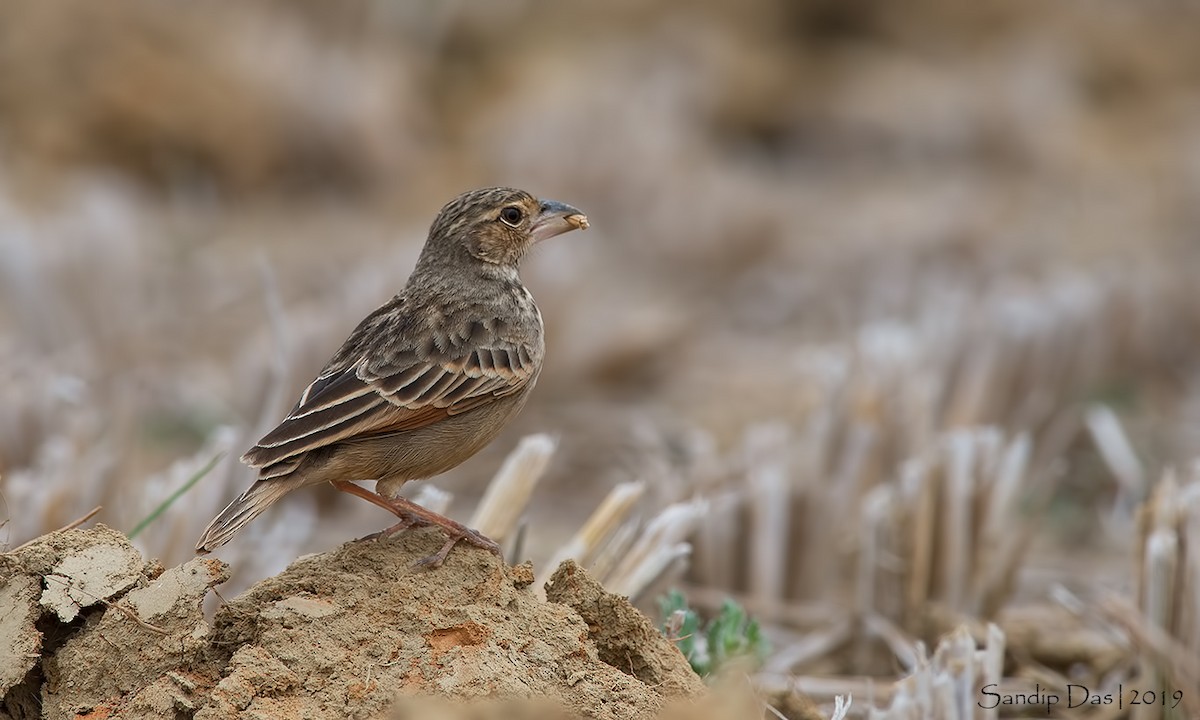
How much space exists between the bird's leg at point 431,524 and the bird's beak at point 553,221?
100 cm

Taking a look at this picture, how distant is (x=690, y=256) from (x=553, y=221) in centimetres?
701

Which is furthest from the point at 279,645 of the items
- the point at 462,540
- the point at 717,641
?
the point at 717,641

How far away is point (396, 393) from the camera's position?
366 centimetres

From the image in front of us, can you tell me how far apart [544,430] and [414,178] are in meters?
5.46

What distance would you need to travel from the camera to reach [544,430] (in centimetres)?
755

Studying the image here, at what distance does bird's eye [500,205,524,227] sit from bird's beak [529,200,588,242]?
0.05 m

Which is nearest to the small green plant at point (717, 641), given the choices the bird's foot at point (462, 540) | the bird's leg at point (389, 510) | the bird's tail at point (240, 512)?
the bird's foot at point (462, 540)

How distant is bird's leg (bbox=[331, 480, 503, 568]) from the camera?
3409 mm

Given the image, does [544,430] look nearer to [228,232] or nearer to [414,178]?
[228,232]

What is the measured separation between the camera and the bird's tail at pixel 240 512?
3.26 meters

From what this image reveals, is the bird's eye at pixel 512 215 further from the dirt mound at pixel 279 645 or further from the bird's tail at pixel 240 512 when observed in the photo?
the dirt mound at pixel 279 645

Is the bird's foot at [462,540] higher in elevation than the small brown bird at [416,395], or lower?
lower

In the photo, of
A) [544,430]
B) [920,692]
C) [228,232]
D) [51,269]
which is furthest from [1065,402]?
[228,232]

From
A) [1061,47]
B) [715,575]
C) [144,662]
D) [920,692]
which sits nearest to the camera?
[144,662]
